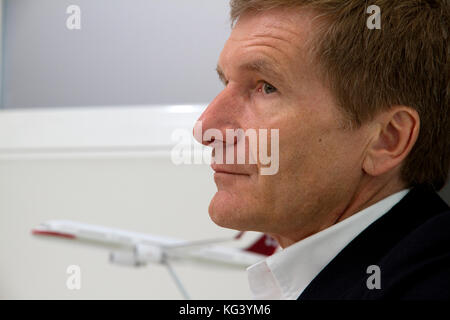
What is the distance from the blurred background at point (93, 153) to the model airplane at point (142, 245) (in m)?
0.03

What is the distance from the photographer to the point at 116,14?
1.28 meters

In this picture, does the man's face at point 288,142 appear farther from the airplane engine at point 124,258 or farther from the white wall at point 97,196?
the airplane engine at point 124,258

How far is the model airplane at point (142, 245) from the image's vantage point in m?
1.40

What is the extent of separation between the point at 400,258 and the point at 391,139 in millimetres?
149

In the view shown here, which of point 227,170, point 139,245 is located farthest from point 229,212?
point 139,245

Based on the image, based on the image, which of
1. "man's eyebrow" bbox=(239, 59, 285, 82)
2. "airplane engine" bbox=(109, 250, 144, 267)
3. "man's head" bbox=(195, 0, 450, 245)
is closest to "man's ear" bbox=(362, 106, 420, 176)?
"man's head" bbox=(195, 0, 450, 245)

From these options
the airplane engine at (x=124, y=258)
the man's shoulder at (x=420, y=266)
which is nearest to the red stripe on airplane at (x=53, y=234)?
the airplane engine at (x=124, y=258)

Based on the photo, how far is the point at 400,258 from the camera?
0.41m

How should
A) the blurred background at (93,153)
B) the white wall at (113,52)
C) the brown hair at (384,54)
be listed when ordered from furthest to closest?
1. the blurred background at (93,153)
2. the white wall at (113,52)
3. the brown hair at (384,54)

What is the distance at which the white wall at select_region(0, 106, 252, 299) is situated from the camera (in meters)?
1.42

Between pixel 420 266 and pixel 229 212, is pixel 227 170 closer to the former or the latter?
pixel 229 212

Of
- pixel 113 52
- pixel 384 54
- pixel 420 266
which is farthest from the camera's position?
pixel 113 52
